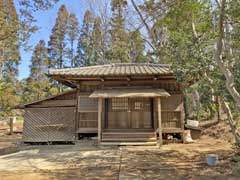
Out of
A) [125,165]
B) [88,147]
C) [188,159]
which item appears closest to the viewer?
[125,165]

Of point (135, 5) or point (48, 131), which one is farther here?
point (135, 5)

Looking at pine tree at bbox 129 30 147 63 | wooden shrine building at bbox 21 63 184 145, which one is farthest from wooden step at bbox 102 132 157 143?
pine tree at bbox 129 30 147 63

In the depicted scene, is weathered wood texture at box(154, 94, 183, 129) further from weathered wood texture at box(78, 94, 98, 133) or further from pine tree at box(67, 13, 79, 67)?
pine tree at box(67, 13, 79, 67)

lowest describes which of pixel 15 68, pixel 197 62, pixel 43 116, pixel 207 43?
pixel 43 116

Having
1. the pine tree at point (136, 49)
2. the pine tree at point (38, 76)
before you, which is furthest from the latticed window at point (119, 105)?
the pine tree at point (38, 76)

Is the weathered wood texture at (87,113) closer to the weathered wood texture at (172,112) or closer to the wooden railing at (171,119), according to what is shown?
the weathered wood texture at (172,112)

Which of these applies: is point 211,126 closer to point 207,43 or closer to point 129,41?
point 207,43

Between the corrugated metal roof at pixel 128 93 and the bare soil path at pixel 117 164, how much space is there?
7.08 feet

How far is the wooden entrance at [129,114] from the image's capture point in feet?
34.7

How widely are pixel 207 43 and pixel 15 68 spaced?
2915 cm

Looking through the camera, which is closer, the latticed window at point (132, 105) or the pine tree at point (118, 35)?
the latticed window at point (132, 105)

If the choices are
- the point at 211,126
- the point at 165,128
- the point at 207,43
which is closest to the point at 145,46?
the point at 211,126

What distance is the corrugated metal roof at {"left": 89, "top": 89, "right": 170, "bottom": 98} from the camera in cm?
927

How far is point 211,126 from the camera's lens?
13.3 meters
